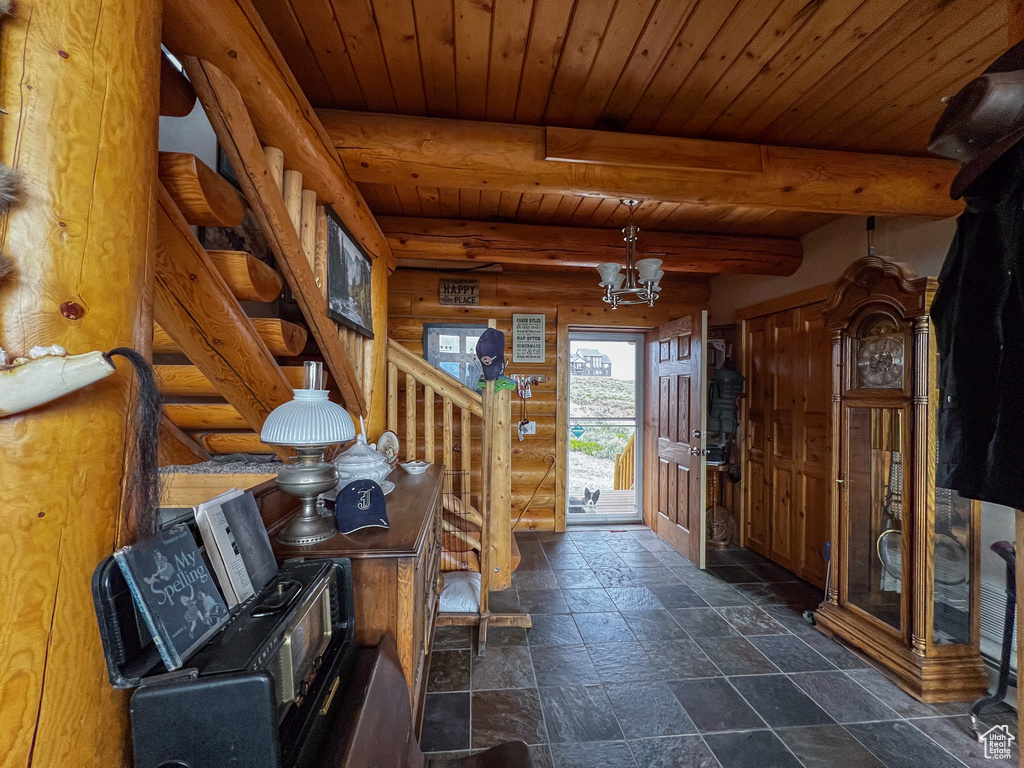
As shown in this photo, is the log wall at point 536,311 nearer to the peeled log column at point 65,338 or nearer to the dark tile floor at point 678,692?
the dark tile floor at point 678,692

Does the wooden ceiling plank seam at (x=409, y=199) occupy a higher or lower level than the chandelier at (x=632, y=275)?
higher

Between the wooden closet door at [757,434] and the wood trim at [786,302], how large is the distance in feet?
0.26

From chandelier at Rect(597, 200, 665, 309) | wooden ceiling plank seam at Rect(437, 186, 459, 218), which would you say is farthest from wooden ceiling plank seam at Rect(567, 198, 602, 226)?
wooden ceiling plank seam at Rect(437, 186, 459, 218)

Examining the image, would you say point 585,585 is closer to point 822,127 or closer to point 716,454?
point 716,454

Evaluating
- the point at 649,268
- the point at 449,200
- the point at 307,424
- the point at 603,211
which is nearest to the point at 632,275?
the point at 649,268

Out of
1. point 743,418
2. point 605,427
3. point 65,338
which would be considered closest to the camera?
point 65,338

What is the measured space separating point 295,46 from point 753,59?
1667 millimetres

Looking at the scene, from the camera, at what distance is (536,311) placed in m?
4.31

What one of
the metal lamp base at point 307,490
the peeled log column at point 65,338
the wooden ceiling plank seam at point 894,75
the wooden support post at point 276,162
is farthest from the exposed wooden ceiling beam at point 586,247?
the peeled log column at point 65,338

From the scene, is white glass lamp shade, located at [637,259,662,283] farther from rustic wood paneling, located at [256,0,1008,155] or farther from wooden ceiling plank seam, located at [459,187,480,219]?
wooden ceiling plank seam, located at [459,187,480,219]

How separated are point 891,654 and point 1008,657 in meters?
0.44

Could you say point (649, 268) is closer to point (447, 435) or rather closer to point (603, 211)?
point (603, 211)

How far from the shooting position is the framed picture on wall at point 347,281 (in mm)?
1976

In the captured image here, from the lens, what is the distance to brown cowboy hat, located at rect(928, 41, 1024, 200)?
3.38 feet
